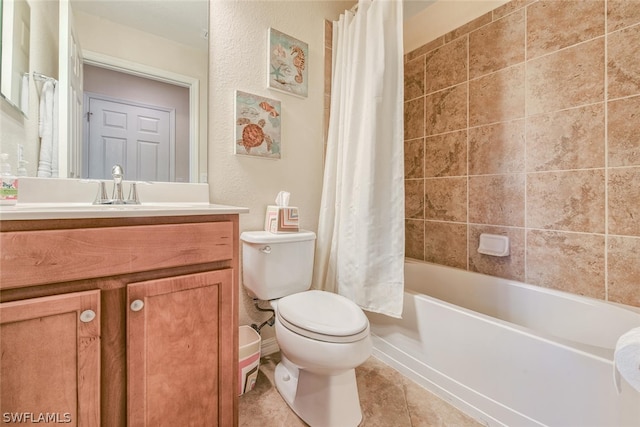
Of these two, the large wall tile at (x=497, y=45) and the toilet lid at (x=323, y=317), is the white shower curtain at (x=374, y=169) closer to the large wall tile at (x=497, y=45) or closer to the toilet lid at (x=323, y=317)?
the toilet lid at (x=323, y=317)

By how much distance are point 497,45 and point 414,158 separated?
82 cm

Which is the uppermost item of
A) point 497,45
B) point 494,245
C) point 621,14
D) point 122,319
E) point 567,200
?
point 497,45

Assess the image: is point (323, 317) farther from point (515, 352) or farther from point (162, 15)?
point (162, 15)

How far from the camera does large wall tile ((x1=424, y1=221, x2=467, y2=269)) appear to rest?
1786mm

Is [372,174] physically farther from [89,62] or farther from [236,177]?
[89,62]

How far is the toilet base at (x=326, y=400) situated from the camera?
3.51ft

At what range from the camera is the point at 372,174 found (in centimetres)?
140

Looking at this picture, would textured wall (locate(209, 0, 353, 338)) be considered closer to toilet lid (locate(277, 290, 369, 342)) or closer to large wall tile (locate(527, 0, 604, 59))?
toilet lid (locate(277, 290, 369, 342))

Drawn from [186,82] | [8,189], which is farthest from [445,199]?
[8,189]

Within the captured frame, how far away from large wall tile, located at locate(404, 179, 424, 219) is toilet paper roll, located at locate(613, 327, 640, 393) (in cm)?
135

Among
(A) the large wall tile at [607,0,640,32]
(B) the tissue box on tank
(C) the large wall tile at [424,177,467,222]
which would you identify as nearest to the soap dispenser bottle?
(B) the tissue box on tank

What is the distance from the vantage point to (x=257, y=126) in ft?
4.96

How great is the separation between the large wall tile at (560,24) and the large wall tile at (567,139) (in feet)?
1.14

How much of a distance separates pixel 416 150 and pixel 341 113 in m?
0.75
